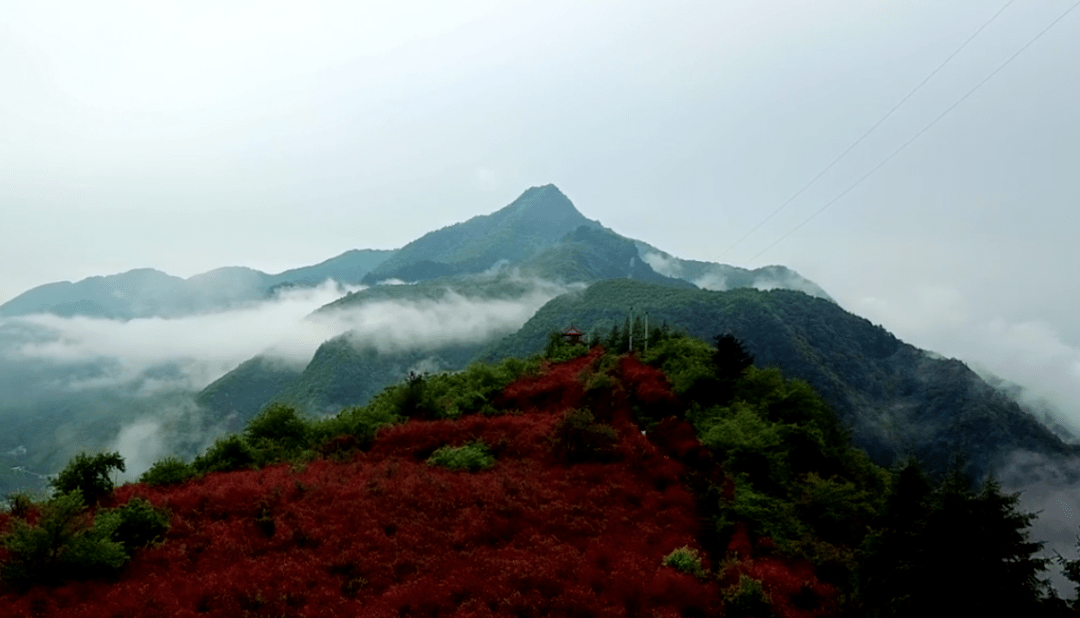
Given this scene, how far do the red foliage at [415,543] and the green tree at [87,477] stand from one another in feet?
1.92

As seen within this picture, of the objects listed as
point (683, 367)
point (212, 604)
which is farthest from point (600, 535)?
point (683, 367)

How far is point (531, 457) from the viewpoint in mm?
21234

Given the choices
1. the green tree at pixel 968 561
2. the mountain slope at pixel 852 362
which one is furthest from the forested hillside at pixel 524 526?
the mountain slope at pixel 852 362

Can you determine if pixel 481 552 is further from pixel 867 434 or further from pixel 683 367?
pixel 867 434

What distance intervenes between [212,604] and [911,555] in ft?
42.0

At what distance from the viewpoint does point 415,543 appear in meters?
15.1

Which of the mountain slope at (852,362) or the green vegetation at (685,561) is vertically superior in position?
the green vegetation at (685,561)

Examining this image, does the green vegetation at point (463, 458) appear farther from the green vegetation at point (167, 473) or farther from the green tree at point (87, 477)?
the green tree at point (87, 477)

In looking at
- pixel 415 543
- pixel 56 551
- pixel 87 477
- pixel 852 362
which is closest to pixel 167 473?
pixel 87 477

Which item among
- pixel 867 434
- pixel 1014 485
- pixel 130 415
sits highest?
pixel 130 415

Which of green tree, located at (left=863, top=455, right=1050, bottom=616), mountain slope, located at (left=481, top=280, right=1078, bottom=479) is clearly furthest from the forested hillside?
mountain slope, located at (left=481, top=280, right=1078, bottom=479)

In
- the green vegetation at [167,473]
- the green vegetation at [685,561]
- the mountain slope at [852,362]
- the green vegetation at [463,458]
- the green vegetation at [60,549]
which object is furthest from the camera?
the mountain slope at [852,362]

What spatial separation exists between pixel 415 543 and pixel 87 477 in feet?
31.8

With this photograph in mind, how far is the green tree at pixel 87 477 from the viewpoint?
1720cm
